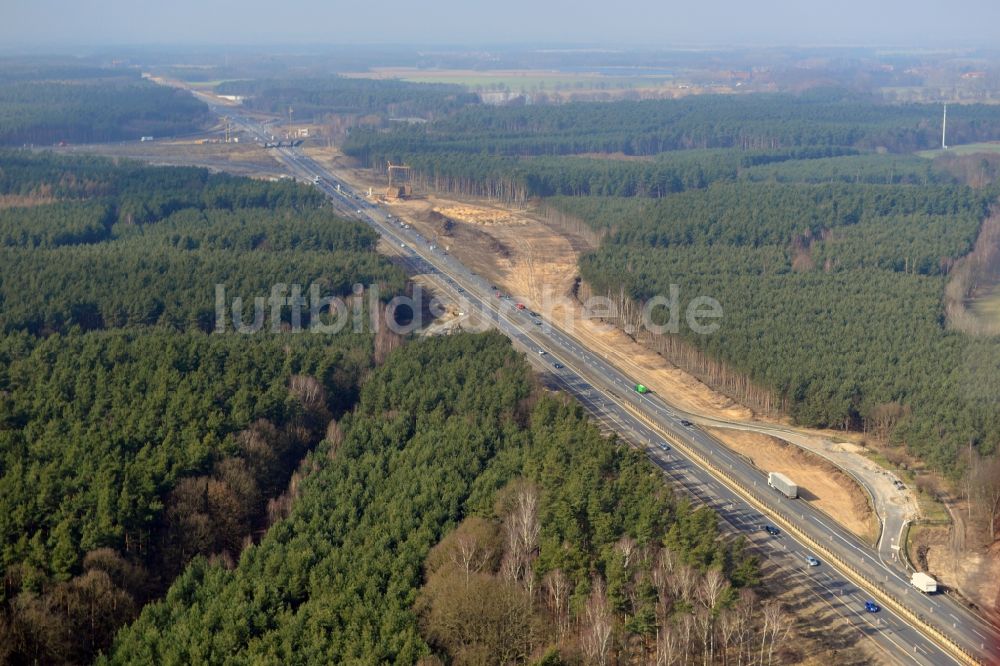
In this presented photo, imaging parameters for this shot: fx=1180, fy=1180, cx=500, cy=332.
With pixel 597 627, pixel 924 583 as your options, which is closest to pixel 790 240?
pixel 924 583

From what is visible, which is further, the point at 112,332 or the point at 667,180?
the point at 667,180

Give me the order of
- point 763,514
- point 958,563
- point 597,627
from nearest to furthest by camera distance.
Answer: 1. point 597,627
2. point 958,563
3. point 763,514

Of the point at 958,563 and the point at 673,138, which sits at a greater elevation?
the point at 673,138

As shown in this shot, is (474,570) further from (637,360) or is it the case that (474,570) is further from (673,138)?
(673,138)

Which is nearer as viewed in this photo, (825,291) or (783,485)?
(783,485)

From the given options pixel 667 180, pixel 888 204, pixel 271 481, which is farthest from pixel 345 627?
pixel 667 180

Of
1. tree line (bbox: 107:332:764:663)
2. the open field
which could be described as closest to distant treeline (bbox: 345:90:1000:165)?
the open field

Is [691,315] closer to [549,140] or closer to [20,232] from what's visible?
[20,232]
